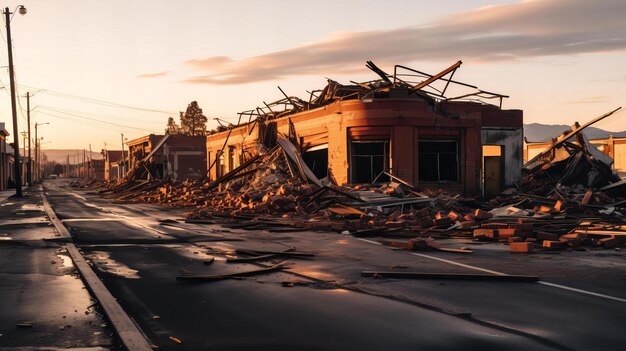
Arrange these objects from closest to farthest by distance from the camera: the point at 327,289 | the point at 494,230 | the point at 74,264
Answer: the point at 327,289 → the point at 74,264 → the point at 494,230

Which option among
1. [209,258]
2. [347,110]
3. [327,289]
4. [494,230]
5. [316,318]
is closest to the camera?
[316,318]

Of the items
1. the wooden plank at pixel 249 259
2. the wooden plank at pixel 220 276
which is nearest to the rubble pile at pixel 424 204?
the wooden plank at pixel 249 259

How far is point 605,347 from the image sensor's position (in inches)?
248

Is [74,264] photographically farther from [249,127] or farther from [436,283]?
[249,127]

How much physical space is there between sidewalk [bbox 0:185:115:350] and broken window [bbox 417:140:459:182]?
24.7m

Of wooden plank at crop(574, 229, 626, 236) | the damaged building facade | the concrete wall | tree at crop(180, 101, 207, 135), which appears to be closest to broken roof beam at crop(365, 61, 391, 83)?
the damaged building facade

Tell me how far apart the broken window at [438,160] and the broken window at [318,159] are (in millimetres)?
5629

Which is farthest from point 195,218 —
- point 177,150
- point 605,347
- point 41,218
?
point 177,150

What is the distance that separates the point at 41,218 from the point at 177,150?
54.9 meters

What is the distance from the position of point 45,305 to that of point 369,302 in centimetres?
412

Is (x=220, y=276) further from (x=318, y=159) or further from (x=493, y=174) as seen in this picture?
(x=493, y=174)

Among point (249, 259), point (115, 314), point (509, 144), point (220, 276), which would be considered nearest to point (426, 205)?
point (249, 259)

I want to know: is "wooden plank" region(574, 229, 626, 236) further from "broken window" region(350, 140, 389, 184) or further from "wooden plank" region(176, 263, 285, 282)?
"broken window" region(350, 140, 389, 184)

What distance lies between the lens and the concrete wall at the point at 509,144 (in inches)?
1558
